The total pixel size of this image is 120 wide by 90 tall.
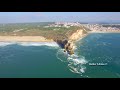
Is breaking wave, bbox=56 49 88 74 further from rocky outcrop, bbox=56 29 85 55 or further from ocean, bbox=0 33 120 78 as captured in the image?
rocky outcrop, bbox=56 29 85 55

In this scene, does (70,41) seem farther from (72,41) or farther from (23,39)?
(23,39)

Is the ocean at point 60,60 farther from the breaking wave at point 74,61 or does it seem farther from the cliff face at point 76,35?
the cliff face at point 76,35

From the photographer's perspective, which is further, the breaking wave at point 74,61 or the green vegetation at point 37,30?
the green vegetation at point 37,30

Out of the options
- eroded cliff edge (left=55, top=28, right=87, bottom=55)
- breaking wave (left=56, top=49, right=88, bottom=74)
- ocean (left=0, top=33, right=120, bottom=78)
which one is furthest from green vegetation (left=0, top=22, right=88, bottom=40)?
breaking wave (left=56, top=49, right=88, bottom=74)

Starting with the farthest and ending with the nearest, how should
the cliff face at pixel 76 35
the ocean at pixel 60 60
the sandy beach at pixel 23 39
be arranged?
the cliff face at pixel 76 35 → the sandy beach at pixel 23 39 → the ocean at pixel 60 60

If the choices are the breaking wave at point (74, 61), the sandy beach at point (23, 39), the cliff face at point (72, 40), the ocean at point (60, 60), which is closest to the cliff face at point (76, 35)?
the cliff face at point (72, 40)
